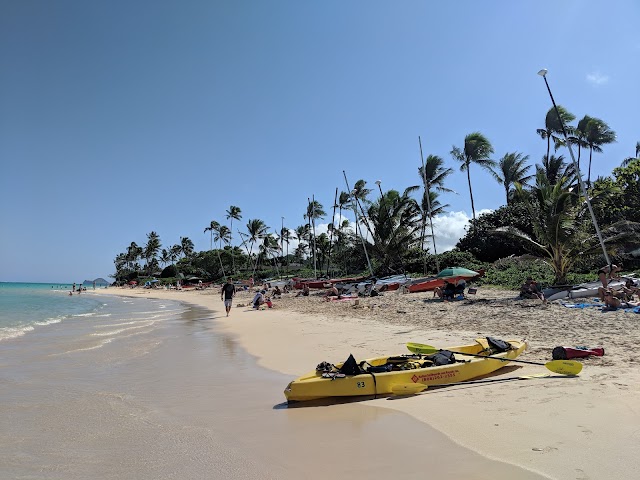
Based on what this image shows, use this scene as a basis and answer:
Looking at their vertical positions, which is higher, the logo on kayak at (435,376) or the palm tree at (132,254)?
the palm tree at (132,254)

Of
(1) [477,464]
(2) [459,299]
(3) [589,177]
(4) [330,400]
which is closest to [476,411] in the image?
(1) [477,464]

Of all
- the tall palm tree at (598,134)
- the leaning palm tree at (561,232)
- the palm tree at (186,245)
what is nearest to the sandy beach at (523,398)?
the leaning palm tree at (561,232)

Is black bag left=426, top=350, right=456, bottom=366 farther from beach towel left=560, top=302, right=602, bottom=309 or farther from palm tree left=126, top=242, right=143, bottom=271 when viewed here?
palm tree left=126, top=242, right=143, bottom=271

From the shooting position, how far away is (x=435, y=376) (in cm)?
596

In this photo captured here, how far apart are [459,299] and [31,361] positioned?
1463cm

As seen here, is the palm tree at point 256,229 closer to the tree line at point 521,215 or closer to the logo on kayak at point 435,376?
the tree line at point 521,215

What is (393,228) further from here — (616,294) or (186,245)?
(186,245)

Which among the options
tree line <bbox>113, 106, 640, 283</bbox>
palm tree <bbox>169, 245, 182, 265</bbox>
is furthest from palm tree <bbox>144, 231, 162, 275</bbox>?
tree line <bbox>113, 106, 640, 283</bbox>

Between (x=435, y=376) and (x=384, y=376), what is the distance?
0.79 m

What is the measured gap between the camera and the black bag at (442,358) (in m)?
6.29

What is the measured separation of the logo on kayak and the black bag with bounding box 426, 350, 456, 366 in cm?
23

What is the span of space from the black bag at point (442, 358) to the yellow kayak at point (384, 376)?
0.02 metres

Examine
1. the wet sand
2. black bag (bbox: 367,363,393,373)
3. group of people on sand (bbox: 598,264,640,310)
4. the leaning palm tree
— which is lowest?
the wet sand

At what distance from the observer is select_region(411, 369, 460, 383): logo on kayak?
5891mm
